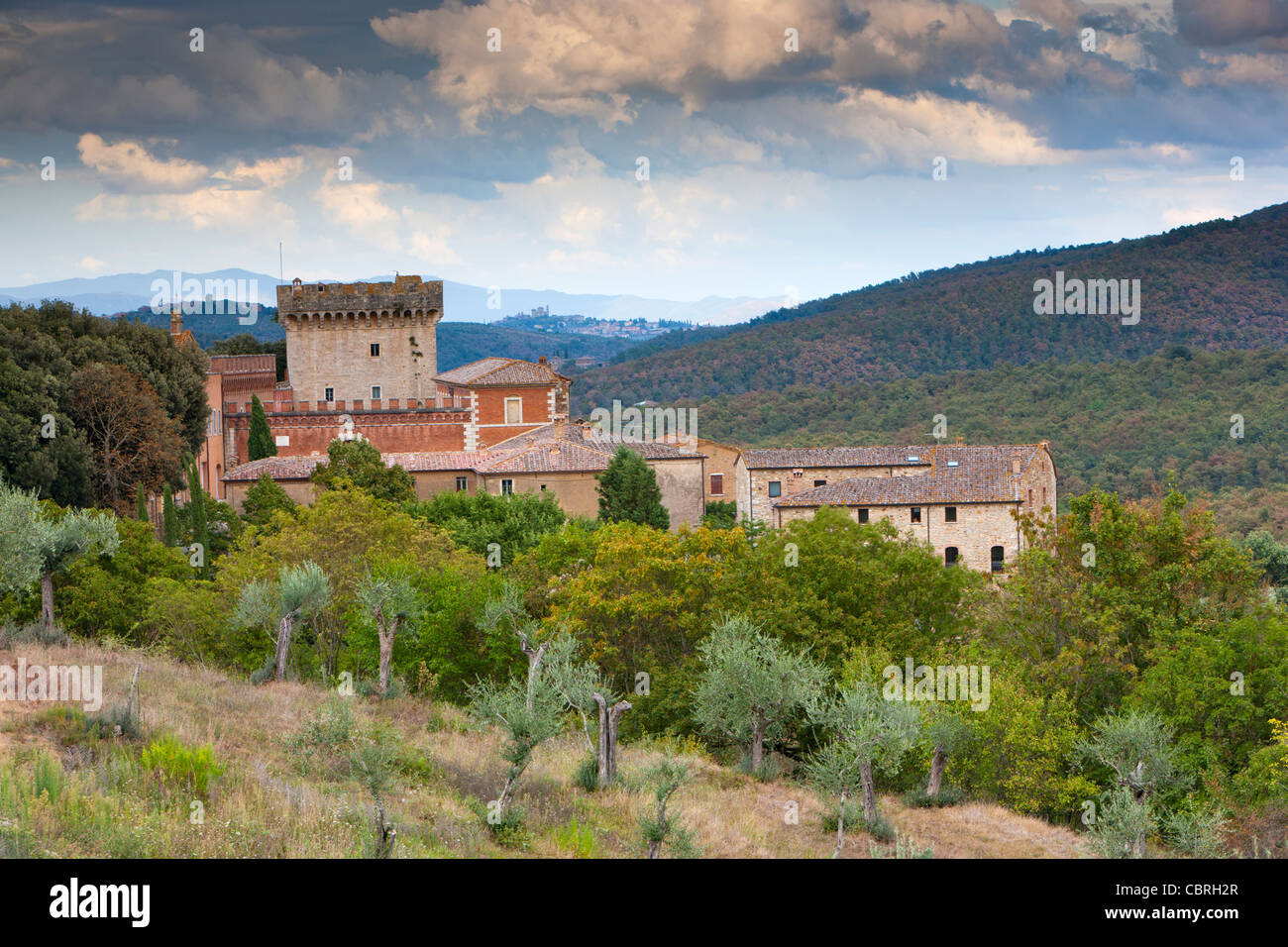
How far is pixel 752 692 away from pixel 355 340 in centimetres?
4329

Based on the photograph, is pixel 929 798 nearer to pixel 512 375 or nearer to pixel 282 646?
pixel 282 646

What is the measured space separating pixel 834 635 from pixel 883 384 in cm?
10631

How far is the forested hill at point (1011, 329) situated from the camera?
147 metres

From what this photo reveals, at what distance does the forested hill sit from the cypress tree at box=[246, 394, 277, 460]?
87.9 metres

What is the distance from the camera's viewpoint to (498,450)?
50.9m

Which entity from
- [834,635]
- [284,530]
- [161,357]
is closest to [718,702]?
[834,635]

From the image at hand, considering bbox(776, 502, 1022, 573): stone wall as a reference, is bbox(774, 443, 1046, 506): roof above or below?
above

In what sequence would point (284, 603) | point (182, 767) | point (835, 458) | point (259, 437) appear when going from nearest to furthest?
Result: point (182, 767) < point (284, 603) < point (259, 437) < point (835, 458)

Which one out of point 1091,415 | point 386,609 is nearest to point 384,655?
point 386,609

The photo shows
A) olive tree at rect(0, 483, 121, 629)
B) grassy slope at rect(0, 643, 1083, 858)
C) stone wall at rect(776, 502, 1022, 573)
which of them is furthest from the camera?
stone wall at rect(776, 502, 1022, 573)

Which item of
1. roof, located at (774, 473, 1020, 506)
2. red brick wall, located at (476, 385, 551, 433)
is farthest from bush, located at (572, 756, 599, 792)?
red brick wall, located at (476, 385, 551, 433)

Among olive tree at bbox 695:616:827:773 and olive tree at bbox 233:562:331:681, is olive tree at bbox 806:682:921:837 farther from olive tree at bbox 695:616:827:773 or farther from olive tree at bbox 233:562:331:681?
olive tree at bbox 233:562:331:681

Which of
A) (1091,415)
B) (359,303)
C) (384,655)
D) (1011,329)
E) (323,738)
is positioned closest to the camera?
(323,738)

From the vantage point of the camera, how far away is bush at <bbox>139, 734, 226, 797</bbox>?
36.5ft
